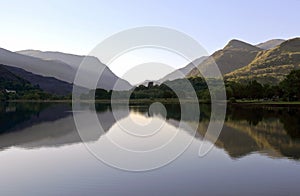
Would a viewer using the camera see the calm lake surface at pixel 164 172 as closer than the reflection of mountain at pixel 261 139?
Yes

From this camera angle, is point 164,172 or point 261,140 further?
point 261,140

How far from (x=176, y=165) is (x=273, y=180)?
5691mm

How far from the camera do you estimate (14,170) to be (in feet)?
63.3

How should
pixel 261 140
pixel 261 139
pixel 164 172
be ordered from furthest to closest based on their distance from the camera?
pixel 261 139 < pixel 261 140 < pixel 164 172

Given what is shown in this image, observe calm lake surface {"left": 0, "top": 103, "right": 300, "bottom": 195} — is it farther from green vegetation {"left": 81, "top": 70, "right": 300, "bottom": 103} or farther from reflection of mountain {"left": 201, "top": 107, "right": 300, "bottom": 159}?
green vegetation {"left": 81, "top": 70, "right": 300, "bottom": 103}

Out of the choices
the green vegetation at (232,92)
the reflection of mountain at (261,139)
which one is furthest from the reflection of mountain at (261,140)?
the green vegetation at (232,92)

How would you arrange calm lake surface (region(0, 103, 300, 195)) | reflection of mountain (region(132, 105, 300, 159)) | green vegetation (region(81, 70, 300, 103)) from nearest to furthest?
1. calm lake surface (region(0, 103, 300, 195))
2. reflection of mountain (region(132, 105, 300, 159))
3. green vegetation (region(81, 70, 300, 103))

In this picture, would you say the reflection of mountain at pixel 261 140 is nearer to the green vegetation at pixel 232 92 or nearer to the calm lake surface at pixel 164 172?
the calm lake surface at pixel 164 172

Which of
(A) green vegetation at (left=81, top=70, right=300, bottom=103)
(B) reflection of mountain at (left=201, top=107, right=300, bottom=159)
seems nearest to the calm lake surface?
(B) reflection of mountain at (left=201, top=107, right=300, bottom=159)

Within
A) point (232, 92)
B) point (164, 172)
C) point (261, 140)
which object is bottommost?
point (164, 172)

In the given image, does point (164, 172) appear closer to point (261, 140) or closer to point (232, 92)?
point (261, 140)

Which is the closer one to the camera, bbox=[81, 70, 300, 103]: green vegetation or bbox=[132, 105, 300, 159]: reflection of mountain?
bbox=[132, 105, 300, 159]: reflection of mountain

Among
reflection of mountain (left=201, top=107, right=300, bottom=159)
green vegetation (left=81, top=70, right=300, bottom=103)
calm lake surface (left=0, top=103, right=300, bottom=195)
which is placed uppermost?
green vegetation (left=81, top=70, right=300, bottom=103)

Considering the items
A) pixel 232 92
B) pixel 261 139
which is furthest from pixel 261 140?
pixel 232 92
